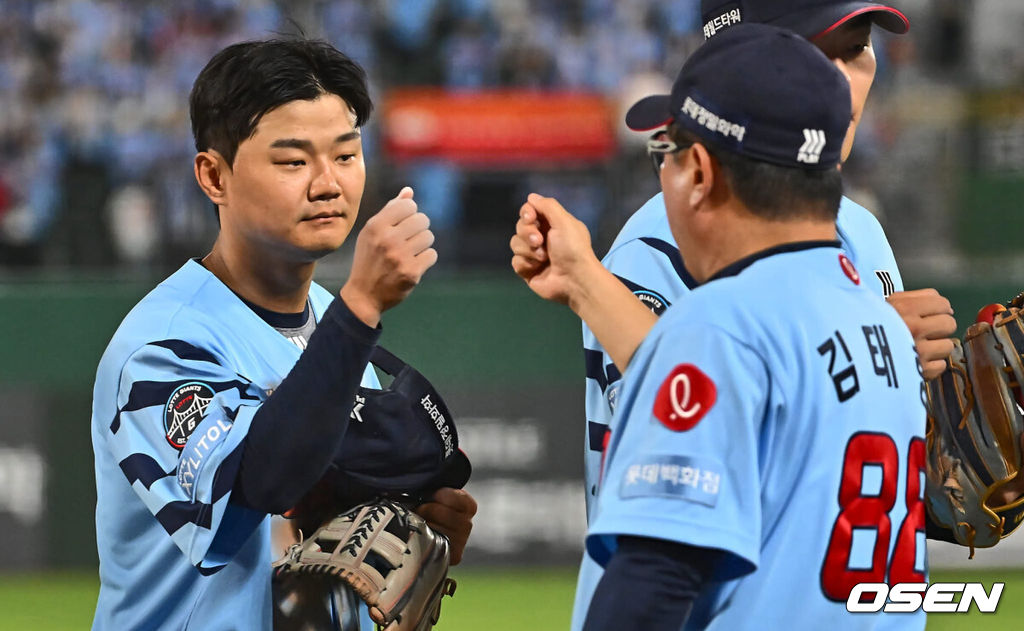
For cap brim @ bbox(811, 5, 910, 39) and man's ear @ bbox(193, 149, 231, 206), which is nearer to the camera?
cap brim @ bbox(811, 5, 910, 39)

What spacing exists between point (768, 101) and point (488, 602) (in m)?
6.33

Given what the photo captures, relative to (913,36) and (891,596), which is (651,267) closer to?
(891,596)

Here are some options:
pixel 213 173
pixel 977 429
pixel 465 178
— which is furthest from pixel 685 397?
pixel 465 178

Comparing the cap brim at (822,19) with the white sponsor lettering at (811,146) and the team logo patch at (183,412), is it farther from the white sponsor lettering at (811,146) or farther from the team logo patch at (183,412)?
the team logo patch at (183,412)

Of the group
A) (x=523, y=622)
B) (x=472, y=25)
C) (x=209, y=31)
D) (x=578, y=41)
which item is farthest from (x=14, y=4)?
(x=523, y=622)

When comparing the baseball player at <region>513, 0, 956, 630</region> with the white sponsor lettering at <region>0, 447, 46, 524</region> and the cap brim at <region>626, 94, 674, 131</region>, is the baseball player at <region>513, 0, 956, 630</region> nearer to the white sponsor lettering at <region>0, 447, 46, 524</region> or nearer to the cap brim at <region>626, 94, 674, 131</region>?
the cap brim at <region>626, 94, 674, 131</region>

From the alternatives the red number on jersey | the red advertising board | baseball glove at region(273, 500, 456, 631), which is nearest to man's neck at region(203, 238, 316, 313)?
baseball glove at region(273, 500, 456, 631)

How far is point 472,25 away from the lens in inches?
527

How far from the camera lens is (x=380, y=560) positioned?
241 centimetres

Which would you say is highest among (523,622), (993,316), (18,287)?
(993,316)

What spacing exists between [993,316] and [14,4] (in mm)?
12198

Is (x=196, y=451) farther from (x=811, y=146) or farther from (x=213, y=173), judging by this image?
(x=811, y=146)

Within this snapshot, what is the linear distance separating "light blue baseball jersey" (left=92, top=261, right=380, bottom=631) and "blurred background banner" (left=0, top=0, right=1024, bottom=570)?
211 inches

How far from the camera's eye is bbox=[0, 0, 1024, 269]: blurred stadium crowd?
10484mm
